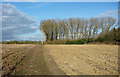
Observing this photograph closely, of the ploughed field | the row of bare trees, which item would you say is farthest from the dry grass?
the row of bare trees

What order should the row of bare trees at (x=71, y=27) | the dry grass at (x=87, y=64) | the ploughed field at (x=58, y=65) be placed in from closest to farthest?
the ploughed field at (x=58, y=65), the dry grass at (x=87, y=64), the row of bare trees at (x=71, y=27)

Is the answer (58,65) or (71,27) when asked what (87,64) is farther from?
(71,27)

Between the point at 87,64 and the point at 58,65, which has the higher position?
the point at 58,65

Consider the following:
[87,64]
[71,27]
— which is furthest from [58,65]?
[71,27]

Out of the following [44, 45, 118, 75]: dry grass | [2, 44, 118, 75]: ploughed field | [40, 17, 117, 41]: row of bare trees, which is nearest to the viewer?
[2, 44, 118, 75]: ploughed field

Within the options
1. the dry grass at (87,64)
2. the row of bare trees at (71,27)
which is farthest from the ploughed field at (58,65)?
the row of bare trees at (71,27)

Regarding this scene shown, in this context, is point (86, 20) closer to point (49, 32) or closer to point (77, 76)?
point (49, 32)

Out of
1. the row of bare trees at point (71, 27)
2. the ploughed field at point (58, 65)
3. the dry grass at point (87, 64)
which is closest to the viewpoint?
the ploughed field at point (58, 65)

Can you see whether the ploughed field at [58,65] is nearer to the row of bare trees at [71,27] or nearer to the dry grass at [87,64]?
the dry grass at [87,64]

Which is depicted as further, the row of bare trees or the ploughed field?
the row of bare trees

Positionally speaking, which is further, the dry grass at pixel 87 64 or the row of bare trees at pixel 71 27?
the row of bare trees at pixel 71 27

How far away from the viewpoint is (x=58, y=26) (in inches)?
2387

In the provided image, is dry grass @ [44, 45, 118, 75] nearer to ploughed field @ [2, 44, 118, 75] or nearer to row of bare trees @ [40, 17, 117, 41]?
ploughed field @ [2, 44, 118, 75]

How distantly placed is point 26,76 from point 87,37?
168 ft
